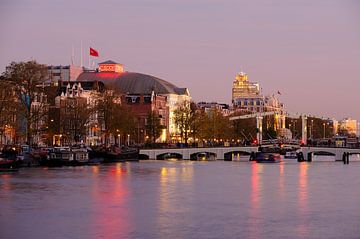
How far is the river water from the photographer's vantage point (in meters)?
33.6

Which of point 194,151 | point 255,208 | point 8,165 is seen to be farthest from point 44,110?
point 255,208

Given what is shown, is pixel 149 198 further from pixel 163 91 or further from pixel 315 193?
pixel 163 91

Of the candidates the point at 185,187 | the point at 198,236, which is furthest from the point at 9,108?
the point at 198,236

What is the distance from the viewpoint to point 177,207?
4191 cm

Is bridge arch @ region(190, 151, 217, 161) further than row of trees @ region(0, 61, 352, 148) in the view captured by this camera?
Yes

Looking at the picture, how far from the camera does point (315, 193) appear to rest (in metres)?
50.8

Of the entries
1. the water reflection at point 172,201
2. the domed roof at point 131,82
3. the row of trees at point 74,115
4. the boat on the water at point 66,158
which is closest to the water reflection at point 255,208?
the water reflection at point 172,201

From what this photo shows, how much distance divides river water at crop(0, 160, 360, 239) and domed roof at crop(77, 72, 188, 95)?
10258 centimetres

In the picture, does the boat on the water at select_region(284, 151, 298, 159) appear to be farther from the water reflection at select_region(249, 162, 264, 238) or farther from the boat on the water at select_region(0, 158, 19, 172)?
the water reflection at select_region(249, 162, 264, 238)

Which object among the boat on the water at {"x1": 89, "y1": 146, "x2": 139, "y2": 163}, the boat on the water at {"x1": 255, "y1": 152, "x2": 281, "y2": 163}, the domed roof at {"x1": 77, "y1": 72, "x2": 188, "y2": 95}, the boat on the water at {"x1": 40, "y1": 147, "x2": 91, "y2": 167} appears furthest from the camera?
the domed roof at {"x1": 77, "y1": 72, "x2": 188, "y2": 95}

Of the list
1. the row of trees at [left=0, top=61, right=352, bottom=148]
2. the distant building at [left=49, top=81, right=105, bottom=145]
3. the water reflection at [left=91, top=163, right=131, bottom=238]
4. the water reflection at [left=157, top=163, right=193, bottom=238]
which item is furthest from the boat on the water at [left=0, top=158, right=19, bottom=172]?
the distant building at [left=49, top=81, right=105, bottom=145]

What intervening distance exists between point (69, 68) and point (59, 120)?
68.0m

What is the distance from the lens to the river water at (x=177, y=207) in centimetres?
3356

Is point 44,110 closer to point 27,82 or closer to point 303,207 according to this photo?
point 27,82
